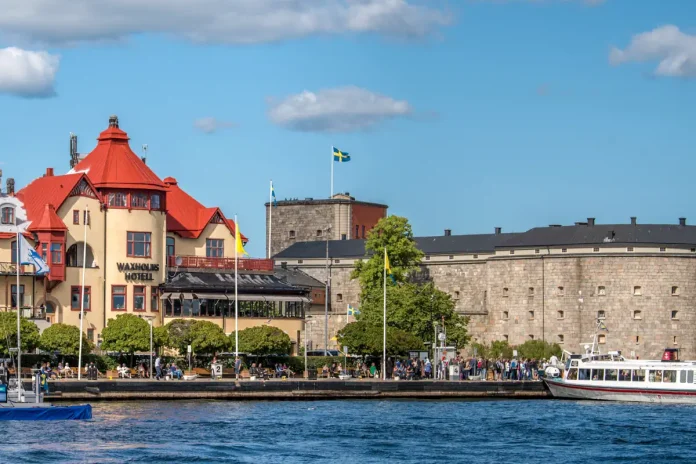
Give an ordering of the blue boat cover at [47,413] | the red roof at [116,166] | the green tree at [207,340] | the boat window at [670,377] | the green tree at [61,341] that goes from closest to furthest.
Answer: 1. the blue boat cover at [47,413]
2. the green tree at [61,341]
3. the boat window at [670,377]
4. the green tree at [207,340]
5. the red roof at [116,166]

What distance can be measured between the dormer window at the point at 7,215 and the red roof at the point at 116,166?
557 cm

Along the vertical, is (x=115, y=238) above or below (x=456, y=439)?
above

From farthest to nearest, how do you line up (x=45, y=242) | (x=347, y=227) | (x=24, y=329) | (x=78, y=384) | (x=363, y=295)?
1. (x=347, y=227)
2. (x=363, y=295)
3. (x=45, y=242)
4. (x=24, y=329)
5. (x=78, y=384)

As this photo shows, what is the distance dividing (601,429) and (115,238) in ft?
129

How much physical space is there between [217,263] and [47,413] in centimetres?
4101

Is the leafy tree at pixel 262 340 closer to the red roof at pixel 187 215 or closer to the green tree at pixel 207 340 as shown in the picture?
the green tree at pixel 207 340

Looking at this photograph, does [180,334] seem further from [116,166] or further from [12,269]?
[116,166]

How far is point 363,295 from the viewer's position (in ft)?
459

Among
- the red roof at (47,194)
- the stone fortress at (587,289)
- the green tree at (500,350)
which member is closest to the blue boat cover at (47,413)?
the red roof at (47,194)

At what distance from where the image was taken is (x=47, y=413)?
73.8 m

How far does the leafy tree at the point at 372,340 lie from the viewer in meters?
109

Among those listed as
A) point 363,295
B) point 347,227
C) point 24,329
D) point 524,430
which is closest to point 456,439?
point 524,430

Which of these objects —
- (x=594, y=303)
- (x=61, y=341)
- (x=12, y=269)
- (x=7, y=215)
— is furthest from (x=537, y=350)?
(x=61, y=341)

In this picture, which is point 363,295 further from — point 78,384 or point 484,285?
point 78,384
